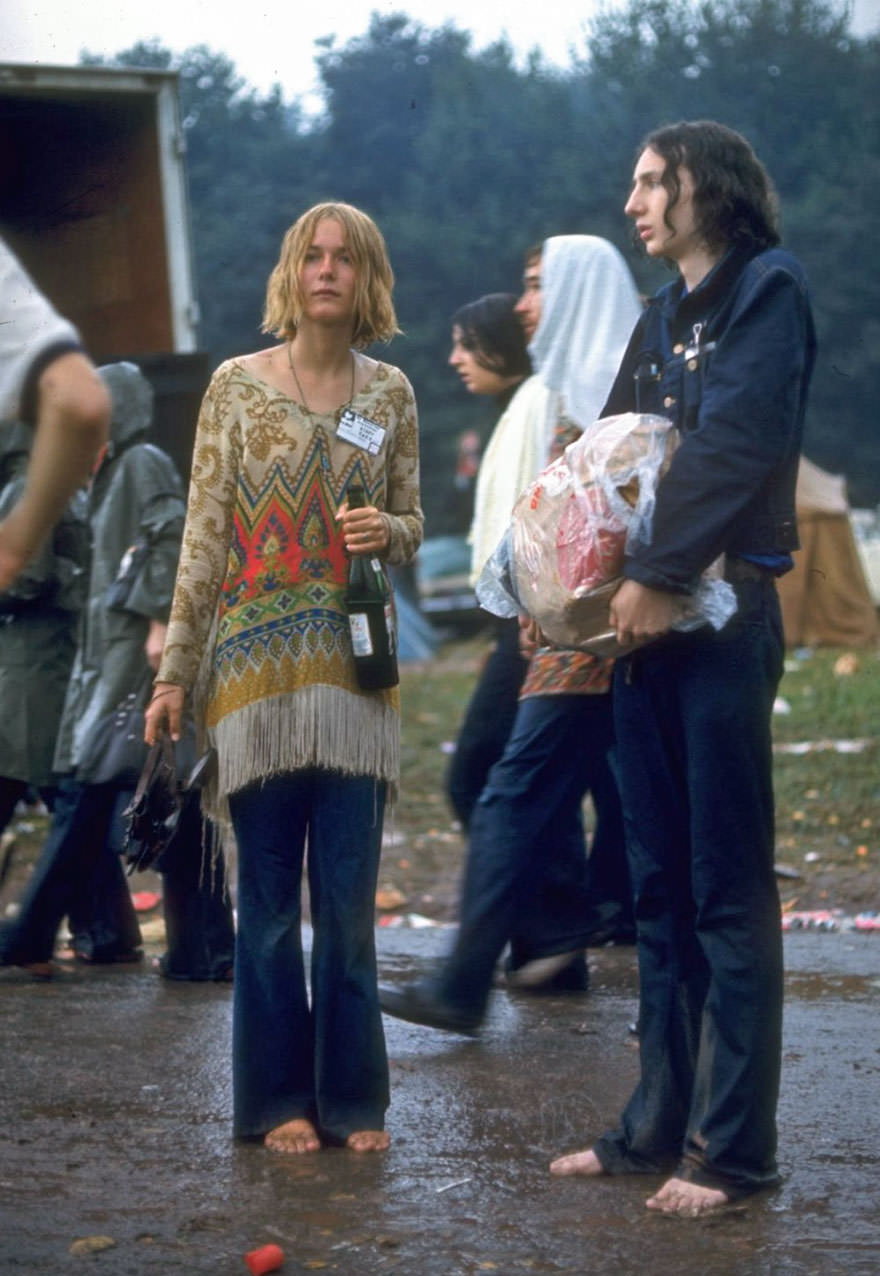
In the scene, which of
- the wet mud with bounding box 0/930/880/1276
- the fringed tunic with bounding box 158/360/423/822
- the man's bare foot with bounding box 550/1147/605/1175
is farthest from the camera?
the fringed tunic with bounding box 158/360/423/822

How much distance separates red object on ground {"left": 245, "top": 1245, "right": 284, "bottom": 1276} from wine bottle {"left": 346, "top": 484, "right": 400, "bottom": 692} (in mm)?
1279

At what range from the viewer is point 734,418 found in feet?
12.4

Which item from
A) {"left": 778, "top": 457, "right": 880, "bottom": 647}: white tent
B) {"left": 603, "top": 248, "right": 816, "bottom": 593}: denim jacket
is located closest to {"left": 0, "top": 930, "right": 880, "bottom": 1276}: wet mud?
{"left": 603, "top": 248, "right": 816, "bottom": 593}: denim jacket

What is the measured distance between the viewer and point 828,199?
3688 centimetres

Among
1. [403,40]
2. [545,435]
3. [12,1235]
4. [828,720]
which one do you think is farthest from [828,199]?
[12,1235]

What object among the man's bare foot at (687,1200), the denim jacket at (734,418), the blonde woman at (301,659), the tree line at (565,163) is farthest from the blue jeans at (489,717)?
the tree line at (565,163)

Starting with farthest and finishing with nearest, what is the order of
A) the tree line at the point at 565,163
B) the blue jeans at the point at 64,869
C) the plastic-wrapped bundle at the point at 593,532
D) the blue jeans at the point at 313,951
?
the tree line at the point at 565,163
the blue jeans at the point at 64,869
the blue jeans at the point at 313,951
the plastic-wrapped bundle at the point at 593,532

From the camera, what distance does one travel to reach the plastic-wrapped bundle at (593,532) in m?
3.87

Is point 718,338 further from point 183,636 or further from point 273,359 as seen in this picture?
point 183,636

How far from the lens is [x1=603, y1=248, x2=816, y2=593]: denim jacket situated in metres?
3.79

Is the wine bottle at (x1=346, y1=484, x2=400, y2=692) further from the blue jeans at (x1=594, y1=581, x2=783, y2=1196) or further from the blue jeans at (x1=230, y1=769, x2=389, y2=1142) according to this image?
the blue jeans at (x1=594, y1=581, x2=783, y2=1196)

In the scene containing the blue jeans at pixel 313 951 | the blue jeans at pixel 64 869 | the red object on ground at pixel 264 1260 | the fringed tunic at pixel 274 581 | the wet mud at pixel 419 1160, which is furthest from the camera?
the blue jeans at pixel 64 869

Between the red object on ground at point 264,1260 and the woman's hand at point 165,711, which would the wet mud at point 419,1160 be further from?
the woman's hand at point 165,711

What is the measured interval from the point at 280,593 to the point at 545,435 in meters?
1.74
